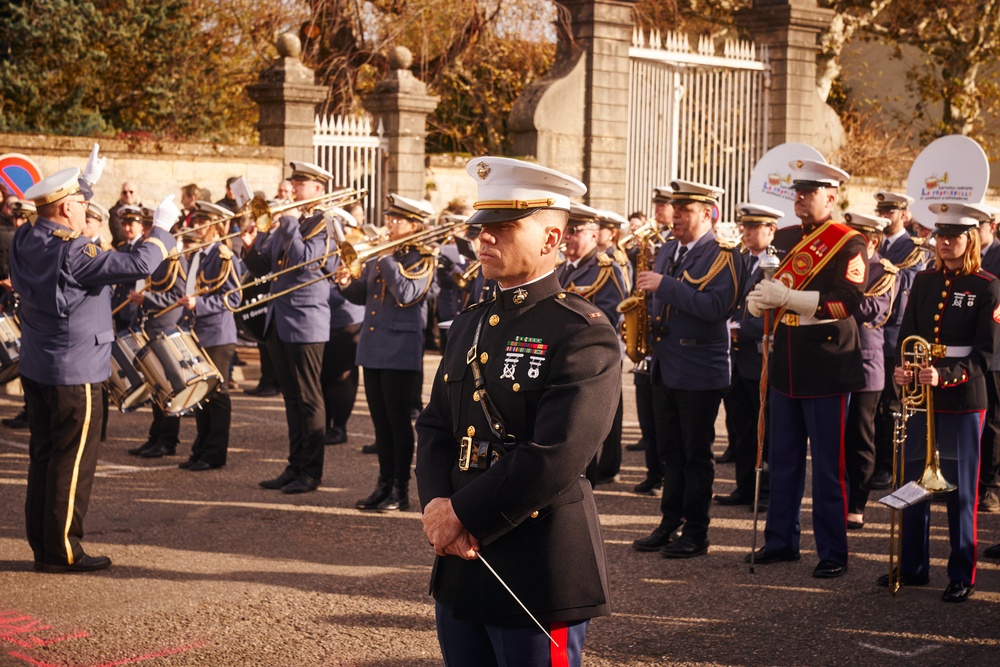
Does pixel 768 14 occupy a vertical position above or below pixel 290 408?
above

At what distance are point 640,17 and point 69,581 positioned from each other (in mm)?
19783

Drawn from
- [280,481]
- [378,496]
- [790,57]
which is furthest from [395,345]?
[790,57]

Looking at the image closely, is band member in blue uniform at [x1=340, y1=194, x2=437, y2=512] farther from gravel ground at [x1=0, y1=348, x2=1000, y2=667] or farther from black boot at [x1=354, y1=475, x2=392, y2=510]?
gravel ground at [x1=0, y1=348, x2=1000, y2=667]

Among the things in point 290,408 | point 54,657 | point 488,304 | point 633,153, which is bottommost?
point 54,657

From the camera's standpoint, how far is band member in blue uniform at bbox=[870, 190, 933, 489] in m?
9.03

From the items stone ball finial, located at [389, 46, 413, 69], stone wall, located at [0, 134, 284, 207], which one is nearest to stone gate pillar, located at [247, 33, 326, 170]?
stone wall, located at [0, 134, 284, 207]

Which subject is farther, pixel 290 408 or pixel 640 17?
pixel 640 17

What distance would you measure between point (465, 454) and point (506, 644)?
1.63 feet

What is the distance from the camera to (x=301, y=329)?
8.70 m

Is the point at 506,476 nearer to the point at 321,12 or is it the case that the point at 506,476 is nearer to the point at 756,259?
the point at 756,259

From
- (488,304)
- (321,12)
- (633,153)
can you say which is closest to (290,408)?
(488,304)

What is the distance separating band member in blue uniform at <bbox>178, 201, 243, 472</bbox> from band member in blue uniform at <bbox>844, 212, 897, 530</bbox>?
4.22m

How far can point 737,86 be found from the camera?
19.4 meters

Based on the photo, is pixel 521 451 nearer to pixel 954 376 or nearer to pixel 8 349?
pixel 954 376
